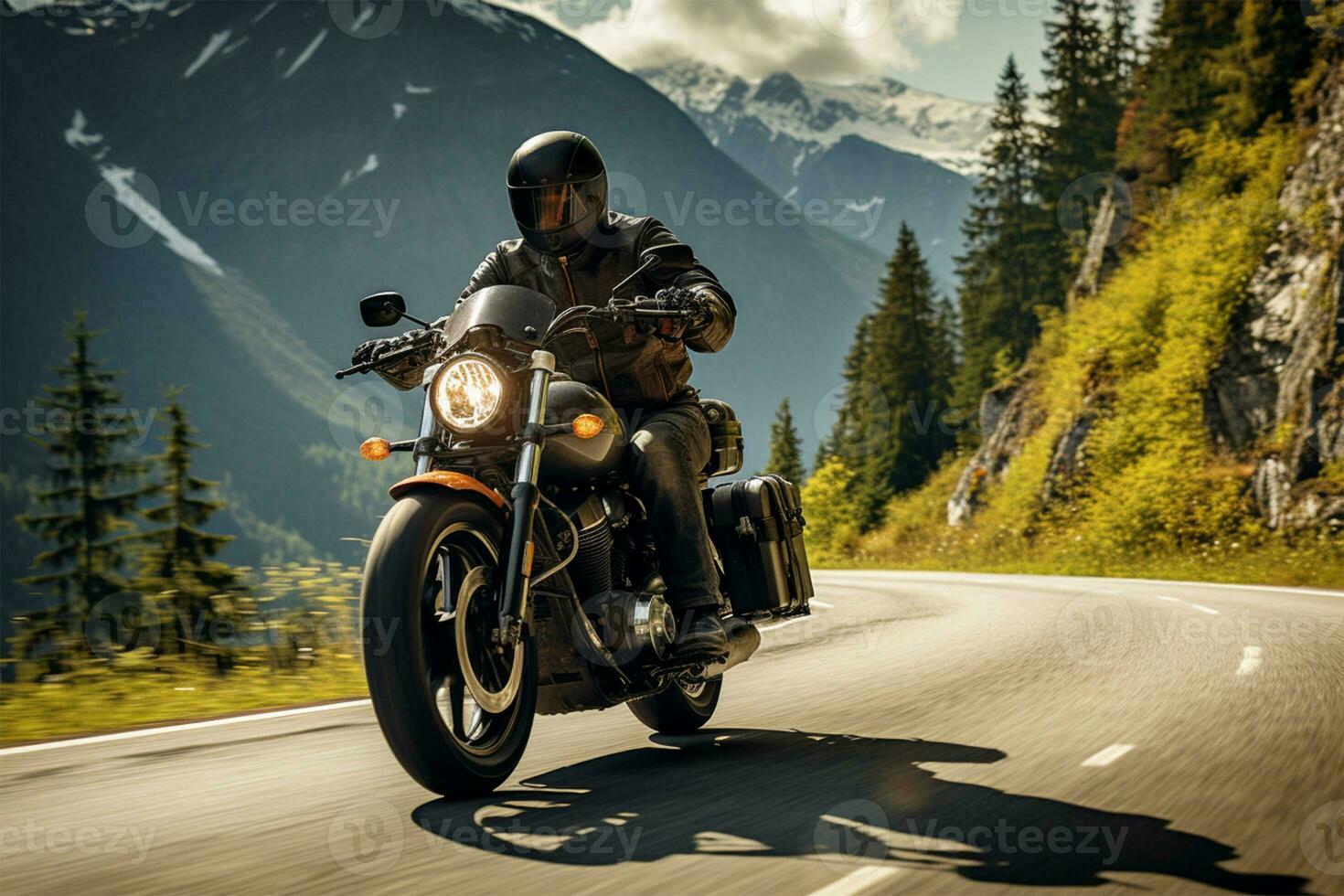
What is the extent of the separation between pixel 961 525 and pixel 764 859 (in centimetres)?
3944

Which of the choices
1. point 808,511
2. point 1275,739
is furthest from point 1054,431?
point 1275,739

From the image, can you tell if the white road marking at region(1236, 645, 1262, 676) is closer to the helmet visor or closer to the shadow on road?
the shadow on road

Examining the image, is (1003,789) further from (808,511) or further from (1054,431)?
(808,511)

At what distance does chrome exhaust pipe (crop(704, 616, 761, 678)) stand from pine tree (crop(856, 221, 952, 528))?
2027 inches

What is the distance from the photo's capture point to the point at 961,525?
136 ft

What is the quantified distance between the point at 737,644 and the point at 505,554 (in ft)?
4.72

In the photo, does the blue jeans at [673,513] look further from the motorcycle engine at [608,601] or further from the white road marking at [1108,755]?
the white road marking at [1108,755]

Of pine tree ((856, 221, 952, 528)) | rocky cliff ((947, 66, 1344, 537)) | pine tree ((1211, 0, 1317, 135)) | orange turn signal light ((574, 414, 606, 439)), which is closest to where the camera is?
orange turn signal light ((574, 414, 606, 439))

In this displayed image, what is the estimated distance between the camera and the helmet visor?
15.7 ft
